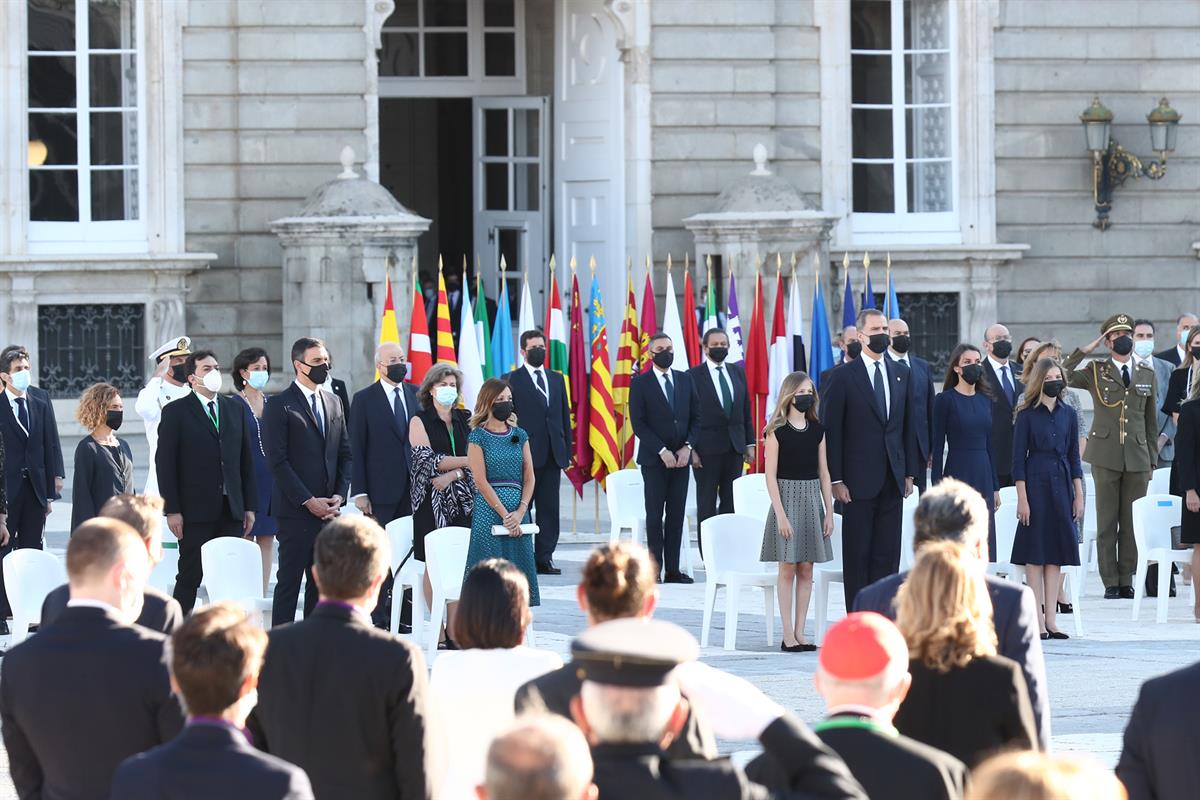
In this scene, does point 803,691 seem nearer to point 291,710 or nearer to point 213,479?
point 213,479

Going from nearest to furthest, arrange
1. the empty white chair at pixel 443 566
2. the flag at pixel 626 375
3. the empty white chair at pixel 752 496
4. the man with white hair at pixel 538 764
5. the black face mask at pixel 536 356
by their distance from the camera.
Answer: the man with white hair at pixel 538 764 → the empty white chair at pixel 443 566 → the empty white chair at pixel 752 496 → the black face mask at pixel 536 356 → the flag at pixel 626 375

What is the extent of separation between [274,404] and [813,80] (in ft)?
30.1

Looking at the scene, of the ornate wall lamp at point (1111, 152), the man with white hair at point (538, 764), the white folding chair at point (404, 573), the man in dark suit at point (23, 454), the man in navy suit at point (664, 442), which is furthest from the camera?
the ornate wall lamp at point (1111, 152)

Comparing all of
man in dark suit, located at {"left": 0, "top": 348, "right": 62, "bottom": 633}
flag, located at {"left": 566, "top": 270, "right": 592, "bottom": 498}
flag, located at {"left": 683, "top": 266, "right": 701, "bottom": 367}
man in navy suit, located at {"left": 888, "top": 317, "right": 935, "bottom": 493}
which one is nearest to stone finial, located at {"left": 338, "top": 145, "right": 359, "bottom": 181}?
flag, located at {"left": 566, "top": 270, "right": 592, "bottom": 498}

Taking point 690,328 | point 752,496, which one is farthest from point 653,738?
point 690,328

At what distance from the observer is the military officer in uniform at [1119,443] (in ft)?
42.0

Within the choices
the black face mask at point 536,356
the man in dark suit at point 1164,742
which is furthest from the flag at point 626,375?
the man in dark suit at point 1164,742

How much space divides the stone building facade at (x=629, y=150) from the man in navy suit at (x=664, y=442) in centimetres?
399

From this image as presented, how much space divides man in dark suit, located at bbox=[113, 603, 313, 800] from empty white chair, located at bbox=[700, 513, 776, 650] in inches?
258

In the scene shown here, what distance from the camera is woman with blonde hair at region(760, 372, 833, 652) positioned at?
10.6 metres

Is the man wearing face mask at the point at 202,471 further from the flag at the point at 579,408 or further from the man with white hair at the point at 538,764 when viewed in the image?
the man with white hair at the point at 538,764

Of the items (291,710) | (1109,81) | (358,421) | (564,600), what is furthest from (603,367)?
(291,710)

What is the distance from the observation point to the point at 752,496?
12.1 metres

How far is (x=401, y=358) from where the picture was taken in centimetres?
1144
